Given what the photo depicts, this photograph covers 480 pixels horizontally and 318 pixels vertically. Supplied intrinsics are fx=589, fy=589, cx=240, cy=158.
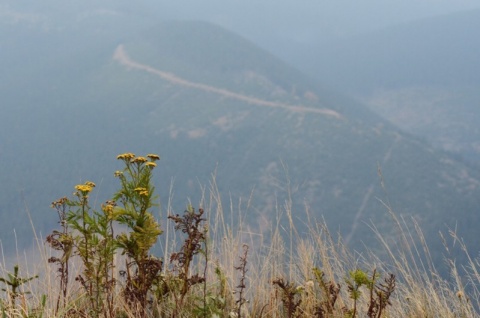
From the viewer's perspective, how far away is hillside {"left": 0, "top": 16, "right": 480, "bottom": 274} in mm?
91000

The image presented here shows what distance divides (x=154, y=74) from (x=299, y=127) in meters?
46.0

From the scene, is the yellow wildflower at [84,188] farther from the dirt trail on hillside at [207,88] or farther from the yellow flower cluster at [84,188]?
the dirt trail on hillside at [207,88]

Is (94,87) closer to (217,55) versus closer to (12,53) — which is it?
(217,55)

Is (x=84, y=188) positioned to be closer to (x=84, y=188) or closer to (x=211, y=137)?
(x=84, y=188)

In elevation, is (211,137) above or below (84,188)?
above

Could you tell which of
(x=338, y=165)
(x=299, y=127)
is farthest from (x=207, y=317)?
(x=299, y=127)

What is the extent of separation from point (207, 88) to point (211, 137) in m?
21.0

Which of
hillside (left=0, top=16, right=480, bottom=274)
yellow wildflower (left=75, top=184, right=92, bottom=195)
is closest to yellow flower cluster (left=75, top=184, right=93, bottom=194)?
yellow wildflower (left=75, top=184, right=92, bottom=195)

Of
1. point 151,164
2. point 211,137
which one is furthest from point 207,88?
point 151,164

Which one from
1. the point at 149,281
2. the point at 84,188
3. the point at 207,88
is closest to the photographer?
the point at 84,188

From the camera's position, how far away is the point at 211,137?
12062 centimetres

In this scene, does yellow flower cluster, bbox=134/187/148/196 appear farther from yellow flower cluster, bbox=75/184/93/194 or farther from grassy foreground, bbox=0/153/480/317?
yellow flower cluster, bbox=75/184/93/194

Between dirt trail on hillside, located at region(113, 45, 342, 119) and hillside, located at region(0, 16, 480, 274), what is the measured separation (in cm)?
39

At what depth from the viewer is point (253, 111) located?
12700 cm
